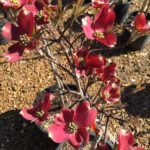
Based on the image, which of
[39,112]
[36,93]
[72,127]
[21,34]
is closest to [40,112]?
[39,112]

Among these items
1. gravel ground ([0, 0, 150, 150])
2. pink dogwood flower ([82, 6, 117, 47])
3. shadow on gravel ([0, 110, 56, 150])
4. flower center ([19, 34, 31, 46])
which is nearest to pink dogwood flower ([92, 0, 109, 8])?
pink dogwood flower ([82, 6, 117, 47])

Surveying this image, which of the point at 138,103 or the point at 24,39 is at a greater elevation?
the point at 24,39

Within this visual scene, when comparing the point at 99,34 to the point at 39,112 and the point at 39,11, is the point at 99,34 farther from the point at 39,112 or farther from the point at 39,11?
the point at 39,112

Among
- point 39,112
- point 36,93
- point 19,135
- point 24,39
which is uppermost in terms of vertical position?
point 24,39

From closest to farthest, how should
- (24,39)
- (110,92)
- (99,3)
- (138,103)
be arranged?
1. (24,39)
2. (99,3)
3. (110,92)
4. (138,103)

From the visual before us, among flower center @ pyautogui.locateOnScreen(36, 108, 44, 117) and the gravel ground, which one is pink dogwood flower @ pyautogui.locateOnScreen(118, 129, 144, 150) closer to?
flower center @ pyautogui.locateOnScreen(36, 108, 44, 117)

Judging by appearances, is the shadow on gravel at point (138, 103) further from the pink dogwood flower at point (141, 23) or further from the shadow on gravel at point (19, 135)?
the pink dogwood flower at point (141, 23)

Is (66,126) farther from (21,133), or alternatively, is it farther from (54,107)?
(21,133)
